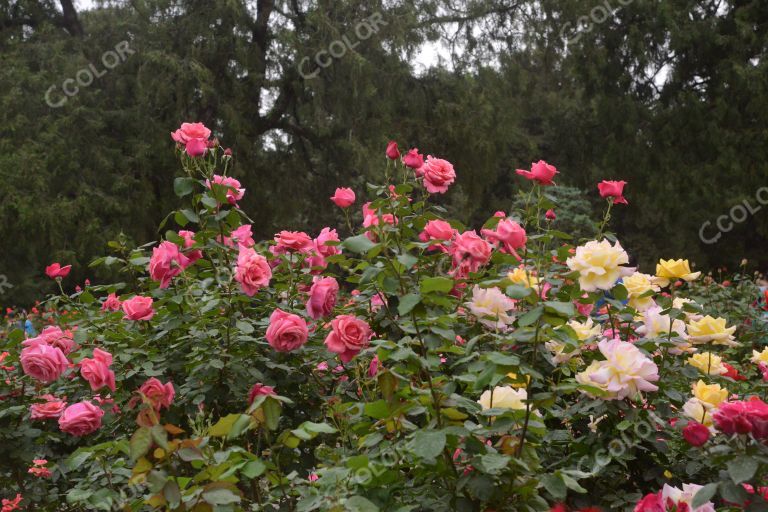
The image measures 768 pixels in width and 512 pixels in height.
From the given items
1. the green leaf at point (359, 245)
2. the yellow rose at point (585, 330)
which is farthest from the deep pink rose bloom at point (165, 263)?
the yellow rose at point (585, 330)

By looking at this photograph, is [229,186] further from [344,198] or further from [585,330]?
[585,330]

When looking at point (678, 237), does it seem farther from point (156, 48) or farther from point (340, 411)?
point (340, 411)

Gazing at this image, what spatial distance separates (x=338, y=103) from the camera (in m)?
11.9

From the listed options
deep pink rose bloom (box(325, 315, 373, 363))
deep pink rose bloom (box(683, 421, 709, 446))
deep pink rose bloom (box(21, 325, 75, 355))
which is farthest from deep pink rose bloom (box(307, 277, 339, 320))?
deep pink rose bloom (box(683, 421, 709, 446))

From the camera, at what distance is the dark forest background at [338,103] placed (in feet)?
36.9

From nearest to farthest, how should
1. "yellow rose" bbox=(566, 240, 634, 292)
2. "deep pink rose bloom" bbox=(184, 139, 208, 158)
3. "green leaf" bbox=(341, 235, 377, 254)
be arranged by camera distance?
"green leaf" bbox=(341, 235, 377, 254) < "yellow rose" bbox=(566, 240, 634, 292) < "deep pink rose bloom" bbox=(184, 139, 208, 158)

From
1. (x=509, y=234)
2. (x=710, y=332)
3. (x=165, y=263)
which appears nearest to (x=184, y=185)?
(x=165, y=263)

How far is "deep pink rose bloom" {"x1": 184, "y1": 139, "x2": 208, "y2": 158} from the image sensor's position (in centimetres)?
230

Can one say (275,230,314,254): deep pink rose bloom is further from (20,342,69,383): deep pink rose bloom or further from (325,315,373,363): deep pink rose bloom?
(20,342,69,383): deep pink rose bloom

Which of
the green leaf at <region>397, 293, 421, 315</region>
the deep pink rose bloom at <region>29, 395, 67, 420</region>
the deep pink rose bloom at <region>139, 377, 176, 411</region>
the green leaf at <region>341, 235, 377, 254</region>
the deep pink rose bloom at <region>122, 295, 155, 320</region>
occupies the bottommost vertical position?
the deep pink rose bloom at <region>29, 395, 67, 420</region>

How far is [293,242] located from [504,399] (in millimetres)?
955

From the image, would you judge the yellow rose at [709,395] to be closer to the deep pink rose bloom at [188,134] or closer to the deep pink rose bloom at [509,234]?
the deep pink rose bloom at [509,234]

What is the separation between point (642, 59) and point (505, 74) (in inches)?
96.4

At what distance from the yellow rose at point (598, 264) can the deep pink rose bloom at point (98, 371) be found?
126 cm
